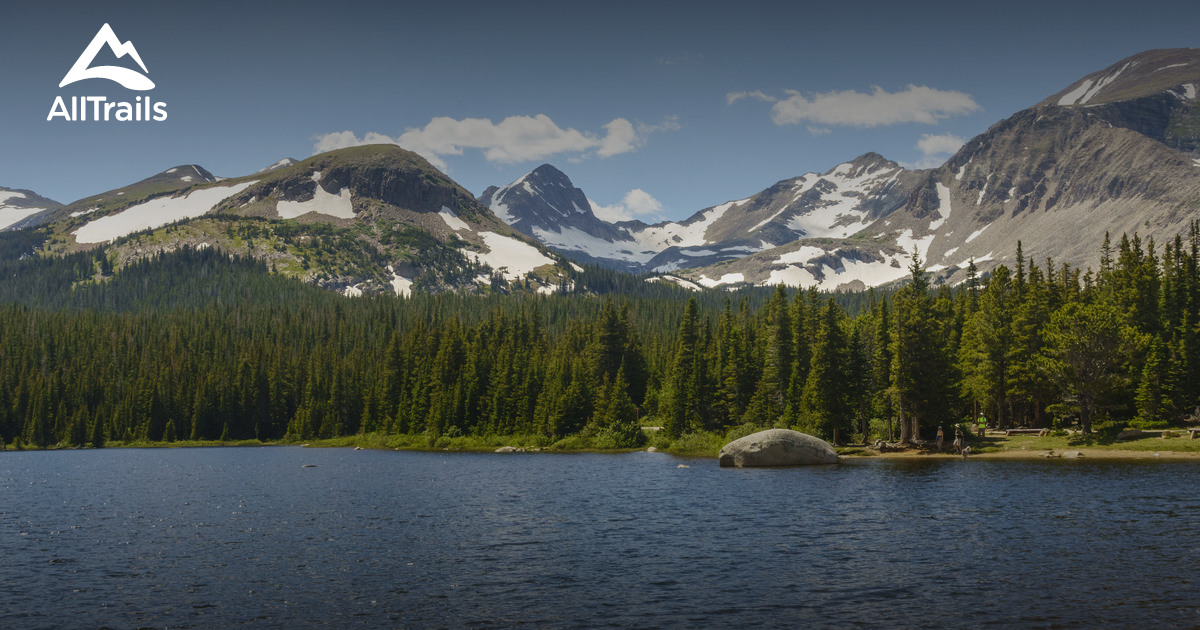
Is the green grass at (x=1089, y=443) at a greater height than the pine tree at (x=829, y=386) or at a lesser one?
lesser

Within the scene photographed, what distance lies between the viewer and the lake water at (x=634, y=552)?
25047 millimetres

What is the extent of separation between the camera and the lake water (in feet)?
82.2

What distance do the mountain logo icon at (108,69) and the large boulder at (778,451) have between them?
127231 mm

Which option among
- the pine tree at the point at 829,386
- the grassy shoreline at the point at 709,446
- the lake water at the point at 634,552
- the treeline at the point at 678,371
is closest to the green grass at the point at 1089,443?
the grassy shoreline at the point at 709,446

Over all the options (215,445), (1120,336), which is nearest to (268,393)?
(215,445)

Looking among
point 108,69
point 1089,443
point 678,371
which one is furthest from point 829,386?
point 108,69

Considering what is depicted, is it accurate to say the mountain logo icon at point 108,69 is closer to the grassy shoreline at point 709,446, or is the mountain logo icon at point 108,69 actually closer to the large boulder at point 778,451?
the grassy shoreline at point 709,446

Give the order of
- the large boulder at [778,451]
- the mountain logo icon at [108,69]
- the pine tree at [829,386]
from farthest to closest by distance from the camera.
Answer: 1. the mountain logo icon at [108,69]
2. the pine tree at [829,386]
3. the large boulder at [778,451]

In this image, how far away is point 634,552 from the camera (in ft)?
113

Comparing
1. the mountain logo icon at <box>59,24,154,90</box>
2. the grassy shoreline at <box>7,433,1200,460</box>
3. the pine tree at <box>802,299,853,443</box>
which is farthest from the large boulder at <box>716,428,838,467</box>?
the mountain logo icon at <box>59,24,154,90</box>

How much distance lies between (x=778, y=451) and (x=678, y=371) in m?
34.7

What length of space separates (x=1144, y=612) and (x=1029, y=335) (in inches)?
2751

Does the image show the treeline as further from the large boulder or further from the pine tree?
the large boulder

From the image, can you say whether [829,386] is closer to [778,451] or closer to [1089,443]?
[778,451]
